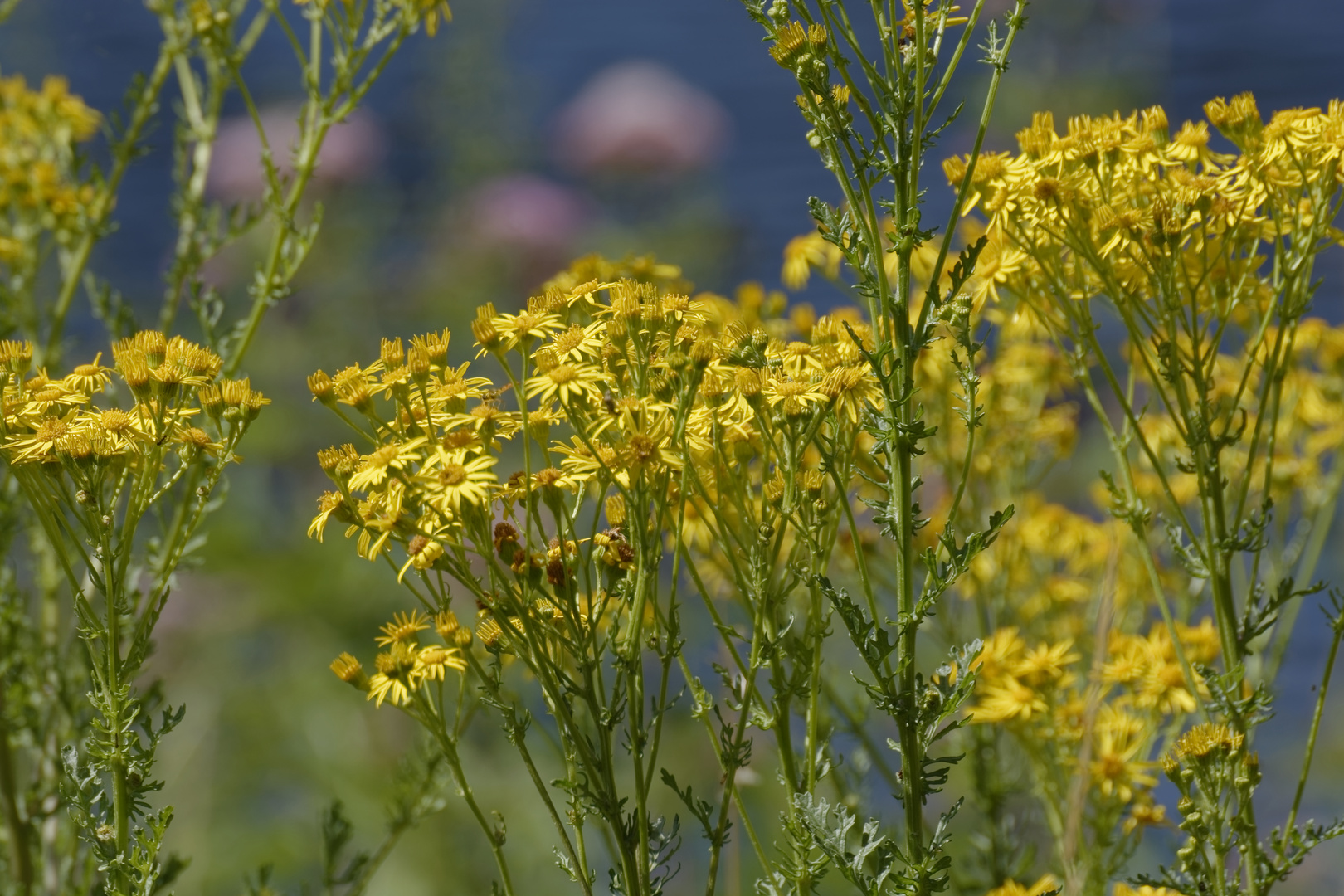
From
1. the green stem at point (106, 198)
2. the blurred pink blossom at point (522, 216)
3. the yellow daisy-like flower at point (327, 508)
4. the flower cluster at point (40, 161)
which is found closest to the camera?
the yellow daisy-like flower at point (327, 508)

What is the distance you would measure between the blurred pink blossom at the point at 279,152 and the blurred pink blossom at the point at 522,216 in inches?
18.6

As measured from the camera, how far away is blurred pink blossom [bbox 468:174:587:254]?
15.7 feet

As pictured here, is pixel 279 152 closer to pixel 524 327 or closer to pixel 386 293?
pixel 386 293

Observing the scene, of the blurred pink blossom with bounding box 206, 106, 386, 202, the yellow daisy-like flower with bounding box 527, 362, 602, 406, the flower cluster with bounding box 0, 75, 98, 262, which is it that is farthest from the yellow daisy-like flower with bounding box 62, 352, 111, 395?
the blurred pink blossom with bounding box 206, 106, 386, 202

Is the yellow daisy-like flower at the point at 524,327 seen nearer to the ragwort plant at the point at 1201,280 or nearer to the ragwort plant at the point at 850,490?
the ragwort plant at the point at 850,490

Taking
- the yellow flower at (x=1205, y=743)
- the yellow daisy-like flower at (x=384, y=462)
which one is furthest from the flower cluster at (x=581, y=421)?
the yellow flower at (x=1205, y=743)

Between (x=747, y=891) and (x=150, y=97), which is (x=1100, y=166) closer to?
(x=150, y=97)

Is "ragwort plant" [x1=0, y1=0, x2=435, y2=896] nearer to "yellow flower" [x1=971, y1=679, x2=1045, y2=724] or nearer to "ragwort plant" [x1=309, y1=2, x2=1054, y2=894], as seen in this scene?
"ragwort plant" [x1=309, y1=2, x2=1054, y2=894]

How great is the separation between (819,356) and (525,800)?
289 cm

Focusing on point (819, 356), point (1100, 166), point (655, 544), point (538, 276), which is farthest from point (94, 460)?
point (538, 276)

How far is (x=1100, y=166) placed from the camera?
1476 millimetres

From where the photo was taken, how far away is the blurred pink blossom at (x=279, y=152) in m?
4.69

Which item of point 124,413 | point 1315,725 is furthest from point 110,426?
point 1315,725

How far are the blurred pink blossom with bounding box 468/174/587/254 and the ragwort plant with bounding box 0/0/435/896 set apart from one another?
2450mm
